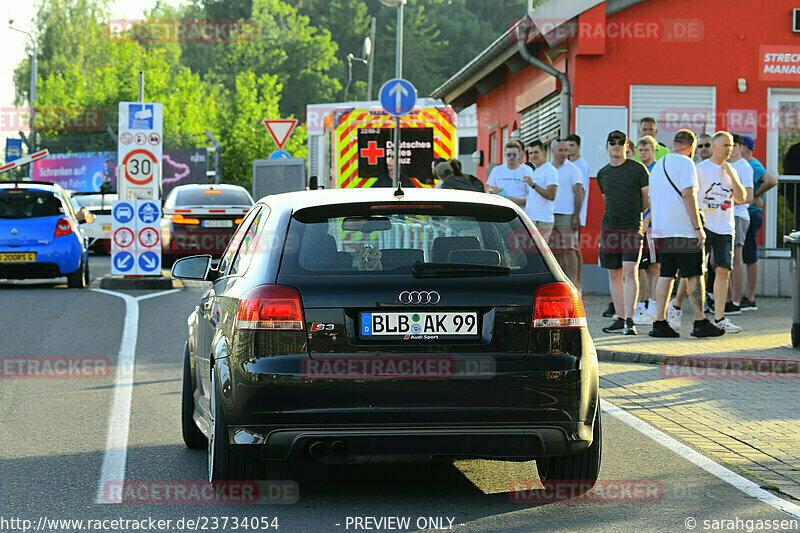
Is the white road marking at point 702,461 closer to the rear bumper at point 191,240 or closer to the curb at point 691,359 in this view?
the curb at point 691,359

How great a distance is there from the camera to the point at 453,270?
583 centimetres

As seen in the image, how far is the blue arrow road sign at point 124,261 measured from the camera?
2023 cm

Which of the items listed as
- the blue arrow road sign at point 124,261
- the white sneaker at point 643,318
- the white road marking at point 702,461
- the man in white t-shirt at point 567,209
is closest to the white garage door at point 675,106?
the man in white t-shirt at point 567,209

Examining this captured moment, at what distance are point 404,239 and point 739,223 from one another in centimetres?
1052

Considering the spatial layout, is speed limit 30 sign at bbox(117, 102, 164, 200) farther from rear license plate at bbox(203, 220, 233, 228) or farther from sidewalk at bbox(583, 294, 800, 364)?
sidewalk at bbox(583, 294, 800, 364)

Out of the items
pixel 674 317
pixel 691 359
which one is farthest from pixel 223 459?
pixel 674 317

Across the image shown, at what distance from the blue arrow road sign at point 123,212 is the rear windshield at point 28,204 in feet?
2.70

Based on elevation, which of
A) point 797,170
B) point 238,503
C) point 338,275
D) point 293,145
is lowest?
point 238,503

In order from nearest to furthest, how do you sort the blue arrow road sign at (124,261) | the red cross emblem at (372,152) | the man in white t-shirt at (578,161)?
the man in white t-shirt at (578,161) → the blue arrow road sign at (124,261) → the red cross emblem at (372,152)

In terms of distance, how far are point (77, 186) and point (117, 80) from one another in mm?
10010

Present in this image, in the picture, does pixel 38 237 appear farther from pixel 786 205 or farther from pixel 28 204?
pixel 786 205

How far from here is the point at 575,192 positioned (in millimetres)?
15484

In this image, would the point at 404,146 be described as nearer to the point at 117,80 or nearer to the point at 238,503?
the point at 238,503

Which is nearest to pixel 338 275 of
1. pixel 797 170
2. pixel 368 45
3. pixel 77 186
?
pixel 797 170
